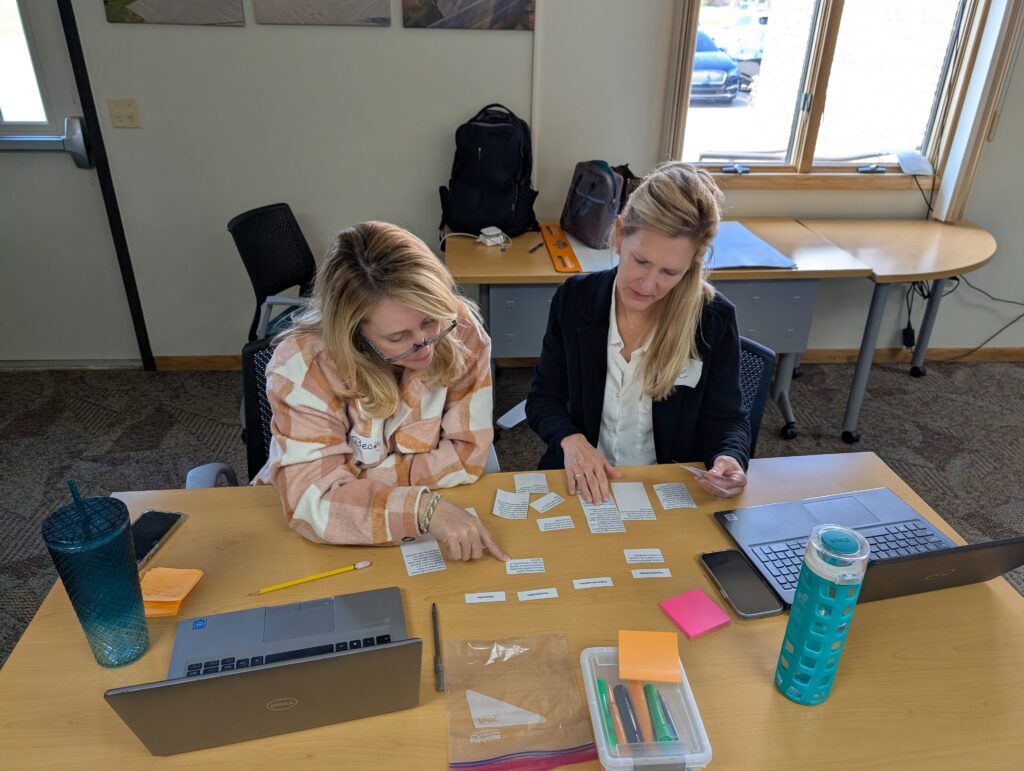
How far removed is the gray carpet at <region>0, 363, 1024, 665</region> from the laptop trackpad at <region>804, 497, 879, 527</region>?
1.40m

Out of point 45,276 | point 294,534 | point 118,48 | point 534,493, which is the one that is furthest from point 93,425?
point 534,493

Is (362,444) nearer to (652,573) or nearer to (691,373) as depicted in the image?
(652,573)

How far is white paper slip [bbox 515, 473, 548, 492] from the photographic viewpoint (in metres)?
1.36

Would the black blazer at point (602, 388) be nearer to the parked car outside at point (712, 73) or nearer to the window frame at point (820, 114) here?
the window frame at point (820, 114)

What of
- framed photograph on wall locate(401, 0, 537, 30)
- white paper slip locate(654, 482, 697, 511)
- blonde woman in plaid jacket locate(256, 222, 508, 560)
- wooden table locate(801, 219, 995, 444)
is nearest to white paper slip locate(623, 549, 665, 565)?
white paper slip locate(654, 482, 697, 511)

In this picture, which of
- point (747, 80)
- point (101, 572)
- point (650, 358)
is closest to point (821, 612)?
point (650, 358)

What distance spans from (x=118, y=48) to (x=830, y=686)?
10.5 feet

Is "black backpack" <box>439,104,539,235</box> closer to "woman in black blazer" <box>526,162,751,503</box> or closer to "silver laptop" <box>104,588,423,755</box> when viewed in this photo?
"woman in black blazer" <box>526,162,751,503</box>

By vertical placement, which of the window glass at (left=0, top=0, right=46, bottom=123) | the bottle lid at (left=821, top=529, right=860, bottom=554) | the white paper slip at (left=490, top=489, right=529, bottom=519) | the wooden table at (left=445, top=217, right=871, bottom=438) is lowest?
the wooden table at (left=445, top=217, right=871, bottom=438)

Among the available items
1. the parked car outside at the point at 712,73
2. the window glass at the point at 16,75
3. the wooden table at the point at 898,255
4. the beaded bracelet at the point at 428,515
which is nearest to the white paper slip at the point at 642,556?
the beaded bracelet at the point at 428,515

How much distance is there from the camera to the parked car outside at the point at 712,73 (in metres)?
3.04

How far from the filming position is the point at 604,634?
1052 millimetres

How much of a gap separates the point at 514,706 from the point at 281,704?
0.97ft

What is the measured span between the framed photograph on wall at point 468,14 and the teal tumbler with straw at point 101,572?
245 cm
